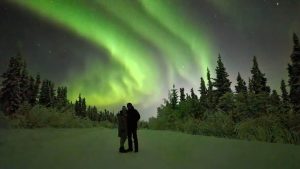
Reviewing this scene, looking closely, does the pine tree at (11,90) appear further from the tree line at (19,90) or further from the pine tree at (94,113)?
the pine tree at (94,113)

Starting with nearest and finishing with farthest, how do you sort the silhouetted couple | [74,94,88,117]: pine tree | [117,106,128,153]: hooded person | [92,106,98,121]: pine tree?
the silhouetted couple, [117,106,128,153]: hooded person, [74,94,88,117]: pine tree, [92,106,98,121]: pine tree

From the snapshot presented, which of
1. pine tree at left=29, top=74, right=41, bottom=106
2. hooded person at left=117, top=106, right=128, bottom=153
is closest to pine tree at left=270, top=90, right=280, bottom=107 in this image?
hooded person at left=117, top=106, right=128, bottom=153

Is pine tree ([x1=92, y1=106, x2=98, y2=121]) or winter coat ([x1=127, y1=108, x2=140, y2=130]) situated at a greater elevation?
pine tree ([x1=92, y1=106, x2=98, y2=121])

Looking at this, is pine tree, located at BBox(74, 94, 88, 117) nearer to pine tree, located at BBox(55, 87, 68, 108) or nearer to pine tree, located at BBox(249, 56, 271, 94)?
pine tree, located at BBox(55, 87, 68, 108)

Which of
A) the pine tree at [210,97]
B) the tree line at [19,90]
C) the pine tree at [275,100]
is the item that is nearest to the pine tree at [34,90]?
the tree line at [19,90]

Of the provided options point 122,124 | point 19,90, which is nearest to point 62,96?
point 19,90

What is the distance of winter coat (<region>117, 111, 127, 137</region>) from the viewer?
1238cm

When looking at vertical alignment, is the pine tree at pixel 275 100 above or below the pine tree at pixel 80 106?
below

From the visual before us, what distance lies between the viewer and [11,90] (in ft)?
167

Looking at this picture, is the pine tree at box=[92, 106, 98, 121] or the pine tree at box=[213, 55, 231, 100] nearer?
the pine tree at box=[213, 55, 231, 100]

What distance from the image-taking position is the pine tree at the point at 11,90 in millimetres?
49534

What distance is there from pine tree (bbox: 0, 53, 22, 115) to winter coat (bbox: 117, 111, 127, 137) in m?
42.0

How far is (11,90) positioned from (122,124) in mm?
44333

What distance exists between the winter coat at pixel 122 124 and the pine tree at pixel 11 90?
4199cm
